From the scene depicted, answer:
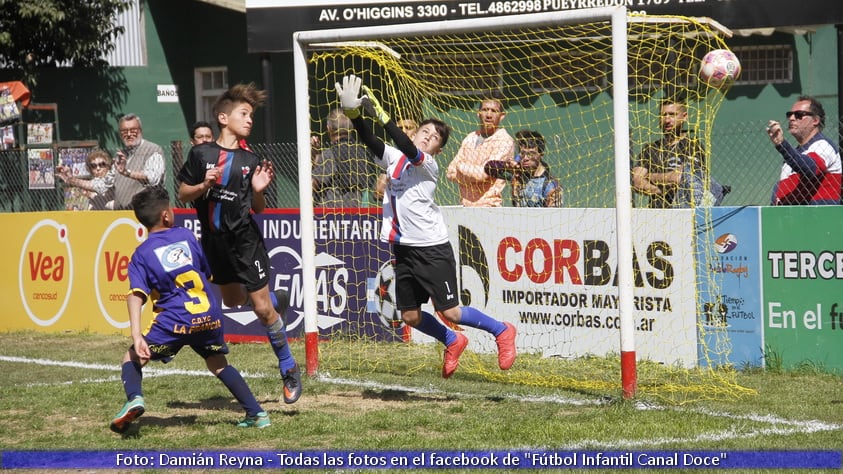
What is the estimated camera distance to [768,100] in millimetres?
18359

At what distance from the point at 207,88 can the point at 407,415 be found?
16.6 meters

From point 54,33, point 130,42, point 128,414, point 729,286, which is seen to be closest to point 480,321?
point 729,286

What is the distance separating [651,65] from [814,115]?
57.4 inches

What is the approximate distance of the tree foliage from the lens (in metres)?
20.6

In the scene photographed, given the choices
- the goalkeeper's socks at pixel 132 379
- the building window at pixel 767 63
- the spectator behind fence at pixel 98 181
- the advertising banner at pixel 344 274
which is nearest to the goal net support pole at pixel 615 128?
the advertising banner at pixel 344 274

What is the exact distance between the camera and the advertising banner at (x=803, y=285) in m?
8.95

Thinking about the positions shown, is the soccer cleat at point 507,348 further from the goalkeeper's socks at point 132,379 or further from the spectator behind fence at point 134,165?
the spectator behind fence at point 134,165

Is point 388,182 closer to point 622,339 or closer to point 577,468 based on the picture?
point 622,339

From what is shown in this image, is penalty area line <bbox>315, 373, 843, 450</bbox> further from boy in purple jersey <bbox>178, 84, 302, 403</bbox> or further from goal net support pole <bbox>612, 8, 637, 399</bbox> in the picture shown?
boy in purple jersey <bbox>178, 84, 302, 403</bbox>

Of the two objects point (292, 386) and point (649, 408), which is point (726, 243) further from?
point (292, 386)

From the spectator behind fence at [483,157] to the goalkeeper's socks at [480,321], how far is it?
2.38 meters

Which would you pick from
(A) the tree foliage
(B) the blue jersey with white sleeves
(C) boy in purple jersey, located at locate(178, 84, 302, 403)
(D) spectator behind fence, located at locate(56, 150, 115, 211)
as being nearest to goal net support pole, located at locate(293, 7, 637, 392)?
(C) boy in purple jersey, located at locate(178, 84, 302, 403)

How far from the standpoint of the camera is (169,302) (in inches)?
274
